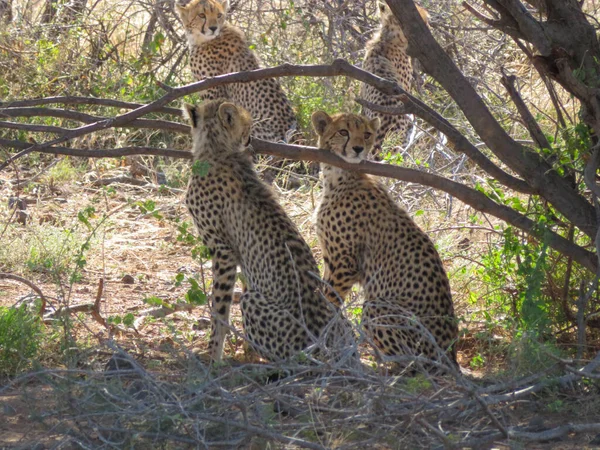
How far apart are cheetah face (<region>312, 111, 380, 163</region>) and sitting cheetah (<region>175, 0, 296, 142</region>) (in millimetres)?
2807

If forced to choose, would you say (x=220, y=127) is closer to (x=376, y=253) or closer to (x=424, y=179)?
(x=376, y=253)

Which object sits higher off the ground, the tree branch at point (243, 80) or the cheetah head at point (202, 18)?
the cheetah head at point (202, 18)

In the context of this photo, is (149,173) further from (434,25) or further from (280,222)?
(280,222)

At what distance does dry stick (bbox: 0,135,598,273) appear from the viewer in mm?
4184

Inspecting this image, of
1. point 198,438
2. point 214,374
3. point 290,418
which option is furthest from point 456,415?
point 214,374

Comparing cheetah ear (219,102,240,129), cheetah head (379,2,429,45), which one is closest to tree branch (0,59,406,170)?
cheetah ear (219,102,240,129)

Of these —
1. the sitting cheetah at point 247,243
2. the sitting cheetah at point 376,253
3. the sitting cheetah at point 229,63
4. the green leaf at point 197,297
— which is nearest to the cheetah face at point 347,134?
the sitting cheetah at point 376,253

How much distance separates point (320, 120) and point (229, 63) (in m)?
3.54

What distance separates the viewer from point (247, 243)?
15.1ft

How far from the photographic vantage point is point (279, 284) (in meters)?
4.35

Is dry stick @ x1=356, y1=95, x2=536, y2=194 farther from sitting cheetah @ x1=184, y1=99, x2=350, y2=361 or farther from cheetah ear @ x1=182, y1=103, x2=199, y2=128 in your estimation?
cheetah ear @ x1=182, y1=103, x2=199, y2=128

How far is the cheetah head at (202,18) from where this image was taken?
8.18 metres

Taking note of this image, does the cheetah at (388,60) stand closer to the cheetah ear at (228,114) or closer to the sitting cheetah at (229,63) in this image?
the sitting cheetah at (229,63)

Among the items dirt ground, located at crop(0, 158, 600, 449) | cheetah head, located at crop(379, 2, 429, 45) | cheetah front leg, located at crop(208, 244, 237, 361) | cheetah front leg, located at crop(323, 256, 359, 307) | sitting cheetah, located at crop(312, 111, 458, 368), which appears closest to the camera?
dirt ground, located at crop(0, 158, 600, 449)
